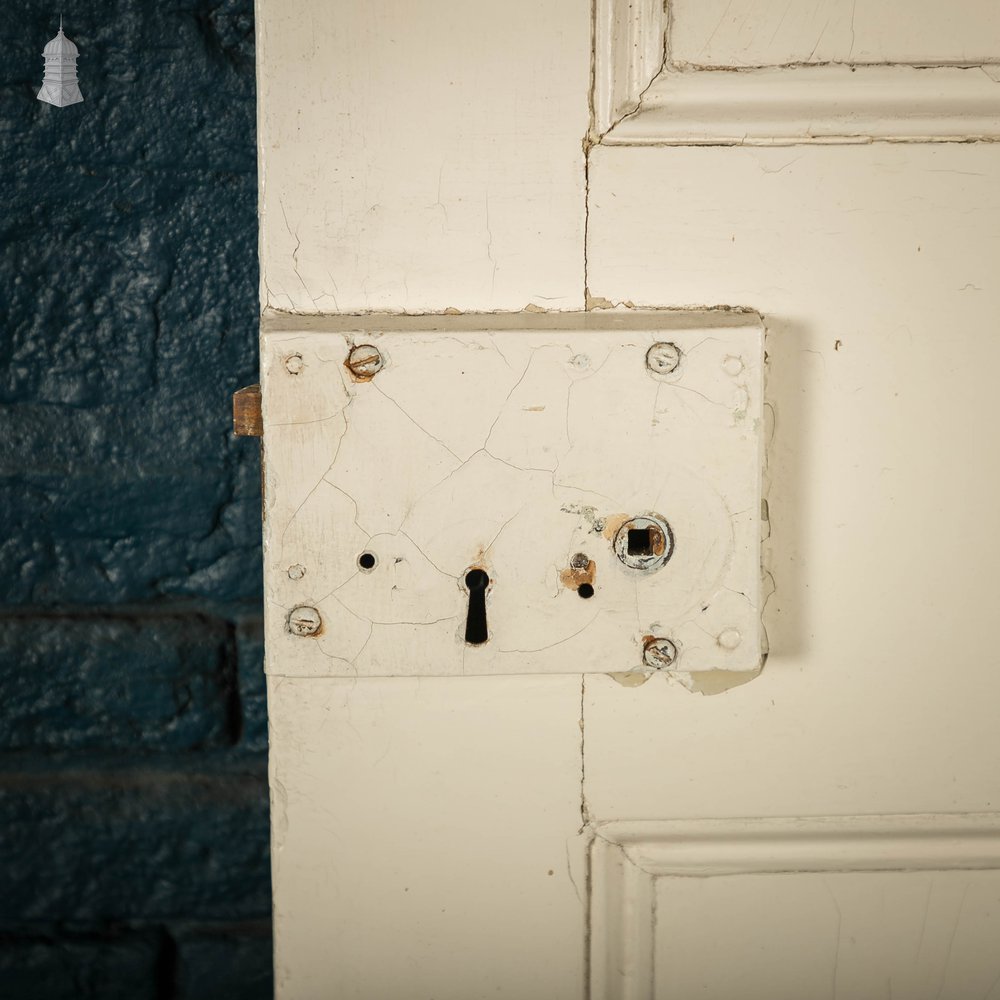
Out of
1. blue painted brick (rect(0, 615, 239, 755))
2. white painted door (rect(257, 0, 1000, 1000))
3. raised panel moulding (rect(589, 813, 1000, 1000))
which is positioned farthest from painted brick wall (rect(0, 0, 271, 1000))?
raised panel moulding (rect(589, 813, 1000, 1000))

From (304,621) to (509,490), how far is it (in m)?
0.14

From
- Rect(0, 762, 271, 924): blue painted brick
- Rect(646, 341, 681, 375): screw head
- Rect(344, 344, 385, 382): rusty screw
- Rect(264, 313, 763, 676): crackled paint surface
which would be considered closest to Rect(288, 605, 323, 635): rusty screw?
Rect(264, 313, 763, 676): crackled paint surface

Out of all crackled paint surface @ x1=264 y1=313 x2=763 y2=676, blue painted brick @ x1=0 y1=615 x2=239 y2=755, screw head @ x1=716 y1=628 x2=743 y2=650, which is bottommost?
blue painted brick @ x1=0 y1=615 x2=239 y2=755

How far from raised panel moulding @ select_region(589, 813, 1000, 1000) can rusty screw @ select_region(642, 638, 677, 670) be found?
12 cm

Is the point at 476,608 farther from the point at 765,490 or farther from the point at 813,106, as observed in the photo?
the point at 813,106

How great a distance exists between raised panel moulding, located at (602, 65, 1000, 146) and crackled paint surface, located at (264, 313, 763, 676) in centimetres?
11

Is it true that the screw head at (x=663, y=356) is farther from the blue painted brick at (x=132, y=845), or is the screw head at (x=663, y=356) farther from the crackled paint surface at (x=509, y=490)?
the blue painted brick at (x=132, y=845)

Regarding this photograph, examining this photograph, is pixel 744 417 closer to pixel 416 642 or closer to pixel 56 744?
pixel 416 642

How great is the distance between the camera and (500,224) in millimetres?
482

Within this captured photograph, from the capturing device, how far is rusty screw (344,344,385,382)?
0.46 m

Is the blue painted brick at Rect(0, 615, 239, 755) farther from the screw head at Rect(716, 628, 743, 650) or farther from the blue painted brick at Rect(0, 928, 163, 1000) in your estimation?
the screw head at Rect(716, 628, 743, 650)

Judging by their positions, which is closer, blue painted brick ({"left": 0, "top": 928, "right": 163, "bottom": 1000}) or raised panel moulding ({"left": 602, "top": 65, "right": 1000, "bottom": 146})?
raised panel moulding ({"left": 602, "top": 65, "right": 1000, "bottom": 146})

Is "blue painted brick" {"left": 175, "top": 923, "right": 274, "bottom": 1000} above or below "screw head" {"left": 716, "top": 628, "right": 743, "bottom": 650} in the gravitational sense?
below

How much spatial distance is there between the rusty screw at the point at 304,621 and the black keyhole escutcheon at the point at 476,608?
86 mm
